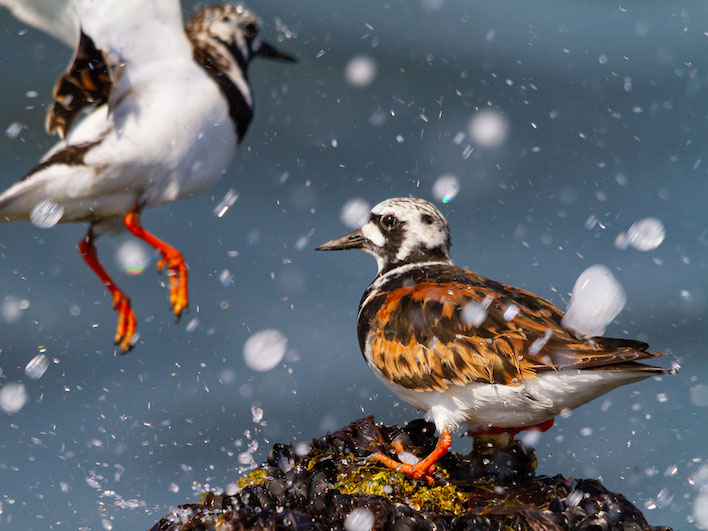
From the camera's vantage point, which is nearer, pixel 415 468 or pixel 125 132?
pixel 415 468

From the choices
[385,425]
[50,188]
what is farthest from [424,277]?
[50,188]

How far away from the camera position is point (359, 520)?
1.96 metres

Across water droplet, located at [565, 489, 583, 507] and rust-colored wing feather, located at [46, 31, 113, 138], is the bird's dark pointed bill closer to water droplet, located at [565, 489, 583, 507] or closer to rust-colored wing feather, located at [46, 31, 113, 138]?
rust-colored wing feather, located at [46, 31, 113, 138]

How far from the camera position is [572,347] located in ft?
7.02

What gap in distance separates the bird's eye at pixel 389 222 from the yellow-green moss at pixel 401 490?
3.37 feet

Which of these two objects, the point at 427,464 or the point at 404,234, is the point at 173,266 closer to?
the point at 404,234

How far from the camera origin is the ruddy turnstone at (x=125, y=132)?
2746 mm

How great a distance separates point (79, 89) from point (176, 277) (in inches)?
37.7

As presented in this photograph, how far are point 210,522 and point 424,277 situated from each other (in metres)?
1.19

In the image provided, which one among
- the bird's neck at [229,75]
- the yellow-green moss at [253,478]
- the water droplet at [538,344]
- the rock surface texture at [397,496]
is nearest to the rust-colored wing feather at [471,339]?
the water droplet at [538,344]

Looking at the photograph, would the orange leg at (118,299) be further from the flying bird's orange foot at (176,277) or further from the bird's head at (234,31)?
the bird's head at (234,31)

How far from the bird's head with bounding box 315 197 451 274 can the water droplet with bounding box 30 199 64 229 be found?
3.68ft

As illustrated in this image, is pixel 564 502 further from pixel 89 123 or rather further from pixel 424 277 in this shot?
pixel 89 123

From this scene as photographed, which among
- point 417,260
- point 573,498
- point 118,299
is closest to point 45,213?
point 118,299
